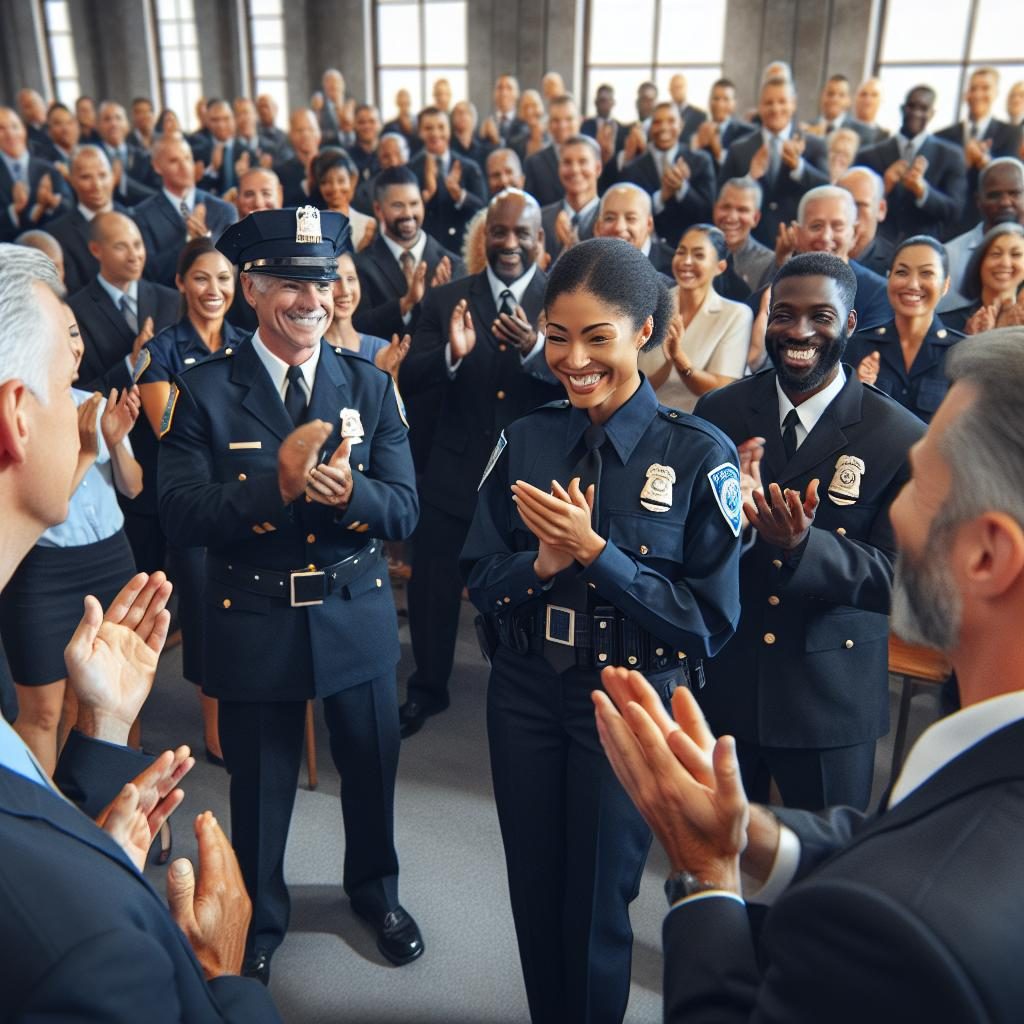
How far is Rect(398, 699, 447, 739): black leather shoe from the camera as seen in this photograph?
3514 millimetres

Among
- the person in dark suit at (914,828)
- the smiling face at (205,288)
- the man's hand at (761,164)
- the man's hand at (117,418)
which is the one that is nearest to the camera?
the person in dark suit at (914,828)

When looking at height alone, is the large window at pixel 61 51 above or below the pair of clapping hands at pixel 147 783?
above

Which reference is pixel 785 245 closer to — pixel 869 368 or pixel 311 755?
pixel 869 368

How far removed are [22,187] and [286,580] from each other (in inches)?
232

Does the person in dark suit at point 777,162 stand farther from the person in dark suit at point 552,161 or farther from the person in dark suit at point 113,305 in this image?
the person in dark suit at point 113,305

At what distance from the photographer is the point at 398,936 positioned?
2.50 metres

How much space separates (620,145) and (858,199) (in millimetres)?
4360

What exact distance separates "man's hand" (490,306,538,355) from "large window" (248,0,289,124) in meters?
11.3

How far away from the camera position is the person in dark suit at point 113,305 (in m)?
3.79

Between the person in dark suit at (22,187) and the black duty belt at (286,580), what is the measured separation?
5515mm

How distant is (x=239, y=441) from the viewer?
230cm

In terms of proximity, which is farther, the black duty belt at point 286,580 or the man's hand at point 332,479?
the black duty belt at point 286,580

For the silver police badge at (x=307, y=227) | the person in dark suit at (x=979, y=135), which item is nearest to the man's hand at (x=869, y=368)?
the silver police badge at (x=307, y=227)

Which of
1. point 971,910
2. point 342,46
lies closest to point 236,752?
point 971,910
